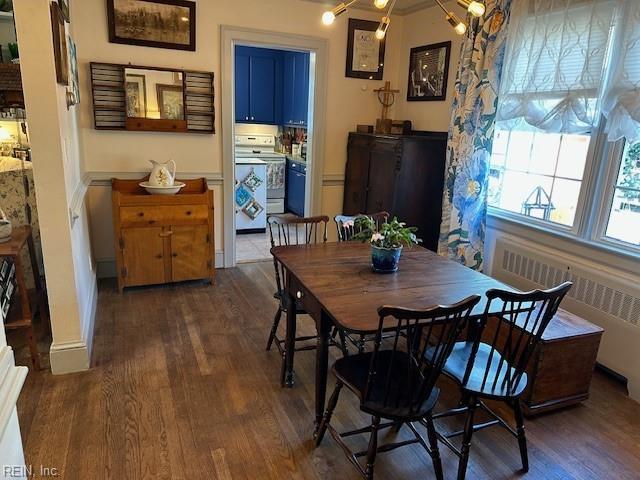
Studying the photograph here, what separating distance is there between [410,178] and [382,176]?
0.29m

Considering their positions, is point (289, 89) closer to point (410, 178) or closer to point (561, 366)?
point (410, 178)

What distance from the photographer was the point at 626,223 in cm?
265

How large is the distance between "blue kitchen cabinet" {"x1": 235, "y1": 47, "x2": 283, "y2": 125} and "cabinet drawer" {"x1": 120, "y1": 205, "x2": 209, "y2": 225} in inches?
123

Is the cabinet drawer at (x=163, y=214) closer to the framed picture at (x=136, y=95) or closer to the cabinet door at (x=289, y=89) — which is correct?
the framed picture at (x=136, y=95)

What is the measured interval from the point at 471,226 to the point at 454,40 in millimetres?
1625

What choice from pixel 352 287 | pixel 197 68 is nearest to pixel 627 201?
pixel 352 287

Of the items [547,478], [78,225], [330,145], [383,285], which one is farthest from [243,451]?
[330,145]

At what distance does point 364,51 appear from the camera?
14.5ft

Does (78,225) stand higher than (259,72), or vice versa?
(259,72)

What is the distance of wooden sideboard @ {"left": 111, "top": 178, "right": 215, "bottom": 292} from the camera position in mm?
3547

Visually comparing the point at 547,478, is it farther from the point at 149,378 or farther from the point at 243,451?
the point at 149,378

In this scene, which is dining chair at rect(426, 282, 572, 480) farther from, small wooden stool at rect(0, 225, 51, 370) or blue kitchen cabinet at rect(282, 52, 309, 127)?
blue kitchen cabinet at rect(282, 52, 309, 127)

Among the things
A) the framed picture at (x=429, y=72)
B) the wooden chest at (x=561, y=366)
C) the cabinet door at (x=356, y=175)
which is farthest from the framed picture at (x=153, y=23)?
the wooden chest at (x=561, y=366)

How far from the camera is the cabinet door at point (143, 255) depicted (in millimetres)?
3584
